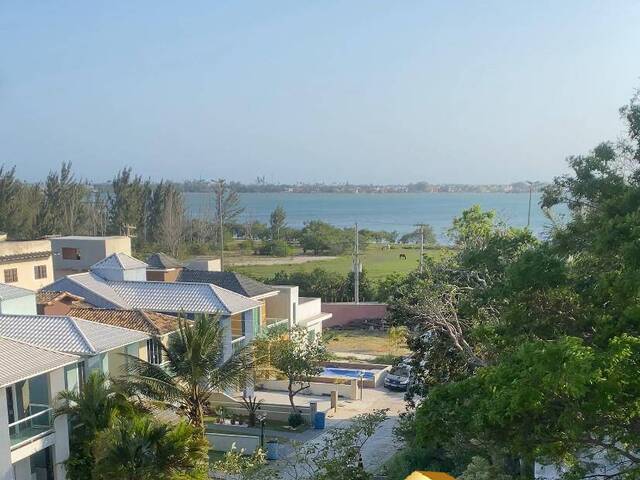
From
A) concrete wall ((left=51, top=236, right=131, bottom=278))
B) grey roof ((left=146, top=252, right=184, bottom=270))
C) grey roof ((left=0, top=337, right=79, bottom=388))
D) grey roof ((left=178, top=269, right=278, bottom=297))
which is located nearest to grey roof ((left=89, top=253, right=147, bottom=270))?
grey roof ((left=146, top=252, right=184, bottom=270))

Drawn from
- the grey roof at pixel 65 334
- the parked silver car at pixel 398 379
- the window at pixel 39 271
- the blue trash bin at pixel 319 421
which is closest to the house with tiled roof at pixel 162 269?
the window at pixel 39 271

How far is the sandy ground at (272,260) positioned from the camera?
268ft

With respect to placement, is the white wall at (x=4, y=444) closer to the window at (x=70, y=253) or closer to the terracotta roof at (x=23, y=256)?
the terracotta roof at (x=23, y=256)

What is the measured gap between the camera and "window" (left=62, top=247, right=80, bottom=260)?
42250mm

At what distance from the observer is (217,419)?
1000 inches

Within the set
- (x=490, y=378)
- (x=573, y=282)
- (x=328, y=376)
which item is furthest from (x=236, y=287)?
(x=490, y=378)

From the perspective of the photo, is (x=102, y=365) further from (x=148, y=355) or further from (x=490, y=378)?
Answer: (x=490, y=378)

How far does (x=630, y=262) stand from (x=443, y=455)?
8.96 m

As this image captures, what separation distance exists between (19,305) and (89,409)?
7352mm

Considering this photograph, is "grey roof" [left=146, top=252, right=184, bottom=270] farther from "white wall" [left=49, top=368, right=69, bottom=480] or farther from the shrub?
"white wall" [left=49, top=368, right=69, bottom=480]

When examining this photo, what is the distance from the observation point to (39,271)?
37.8 meters

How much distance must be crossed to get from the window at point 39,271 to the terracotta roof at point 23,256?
63cm

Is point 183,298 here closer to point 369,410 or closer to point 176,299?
point 176,299

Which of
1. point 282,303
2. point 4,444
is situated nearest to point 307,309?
point 282,303
